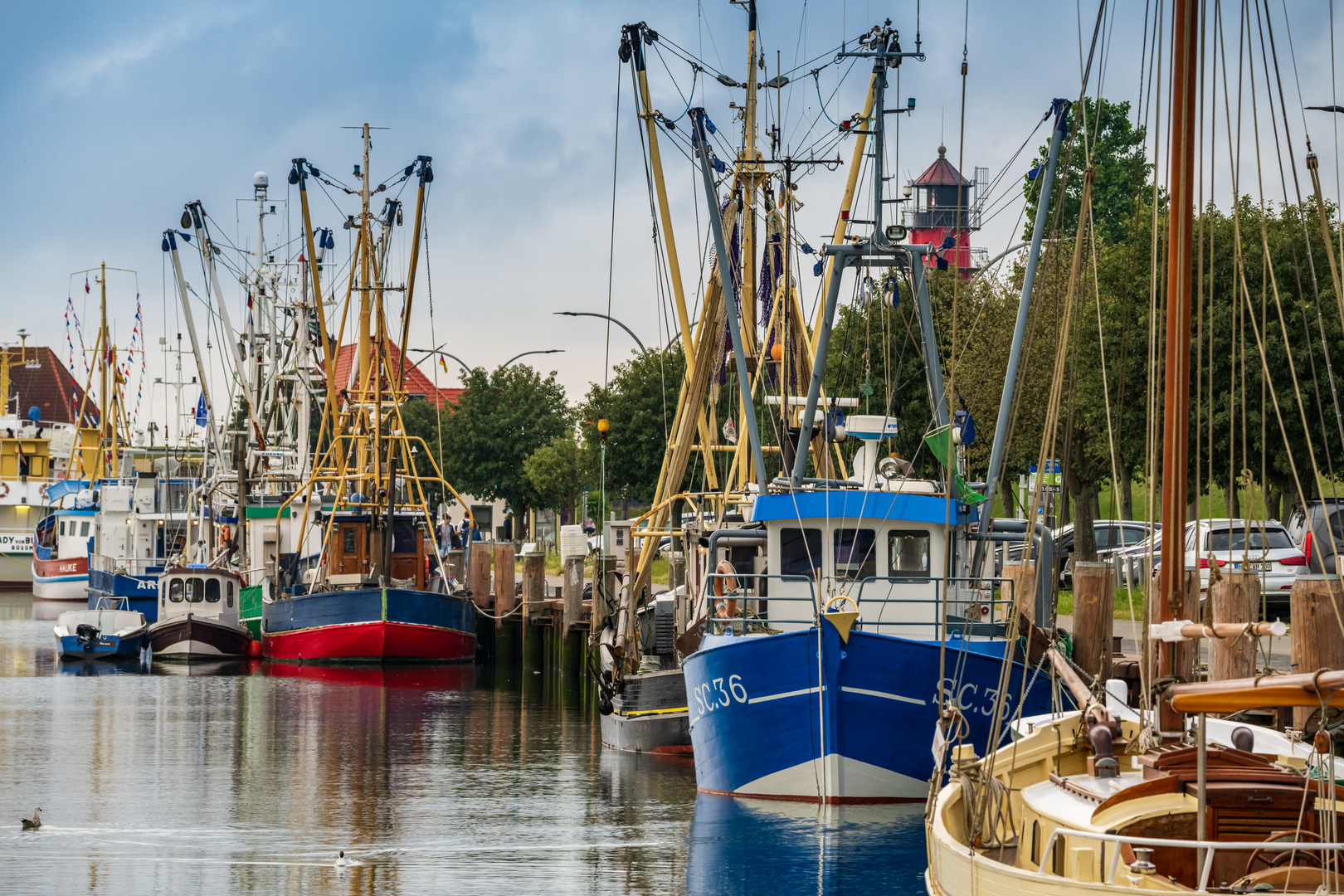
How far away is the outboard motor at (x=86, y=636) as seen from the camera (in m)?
44.0

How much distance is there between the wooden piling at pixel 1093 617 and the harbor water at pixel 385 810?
5.44 metres

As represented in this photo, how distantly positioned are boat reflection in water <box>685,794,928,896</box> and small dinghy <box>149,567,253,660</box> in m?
25.2

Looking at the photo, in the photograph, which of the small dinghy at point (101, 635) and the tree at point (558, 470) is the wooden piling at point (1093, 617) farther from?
the tree at point (558, 470)

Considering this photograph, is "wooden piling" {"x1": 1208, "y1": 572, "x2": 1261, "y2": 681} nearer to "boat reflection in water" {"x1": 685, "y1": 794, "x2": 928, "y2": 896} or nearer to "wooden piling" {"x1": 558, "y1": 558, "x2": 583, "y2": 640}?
"boat reflection in water" {"x1": 685, "y1": 794, "x2": 928, "y2": 896}

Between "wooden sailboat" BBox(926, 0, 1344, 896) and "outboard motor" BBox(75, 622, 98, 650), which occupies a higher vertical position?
"wooden sailboat" BBox(926, 0, 1344, 896)

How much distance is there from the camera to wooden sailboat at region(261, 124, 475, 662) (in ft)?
136

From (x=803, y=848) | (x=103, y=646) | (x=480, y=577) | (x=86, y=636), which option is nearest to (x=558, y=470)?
(x=480, y=577)

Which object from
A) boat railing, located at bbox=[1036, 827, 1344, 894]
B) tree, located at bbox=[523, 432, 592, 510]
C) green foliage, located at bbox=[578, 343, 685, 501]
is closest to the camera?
boat railing, located at bbox=[1036, 827, 1344, 894]

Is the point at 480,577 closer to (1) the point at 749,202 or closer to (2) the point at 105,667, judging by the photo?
(2) the point at 105,667

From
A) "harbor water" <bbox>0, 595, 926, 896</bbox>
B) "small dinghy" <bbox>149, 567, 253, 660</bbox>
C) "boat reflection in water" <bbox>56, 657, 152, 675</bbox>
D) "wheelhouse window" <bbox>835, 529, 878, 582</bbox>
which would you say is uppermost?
"wheelhouse window" <bbox>835, 529, 878, 582</bbox>

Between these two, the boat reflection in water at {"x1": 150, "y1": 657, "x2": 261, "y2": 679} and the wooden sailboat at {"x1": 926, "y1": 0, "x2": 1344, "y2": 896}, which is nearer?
the wooden sailboat at {"x1": 926, "y1": 0, "x2": 1344, "y2": 896}

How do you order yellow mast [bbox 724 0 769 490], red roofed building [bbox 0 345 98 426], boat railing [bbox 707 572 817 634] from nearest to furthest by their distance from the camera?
boat railing [bbox 707 572 817 634]
yellow mast [bbox 724 0 769 490]
red roofed building [bbox 0 345 98 426]

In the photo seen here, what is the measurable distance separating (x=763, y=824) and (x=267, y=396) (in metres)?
38.8

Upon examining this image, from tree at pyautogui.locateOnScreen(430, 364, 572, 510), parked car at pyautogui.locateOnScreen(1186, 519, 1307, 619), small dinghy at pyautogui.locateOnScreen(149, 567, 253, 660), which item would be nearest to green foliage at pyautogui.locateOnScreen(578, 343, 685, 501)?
tree at pyautogui.locateOnScreen(430, 364, 572, 510)
